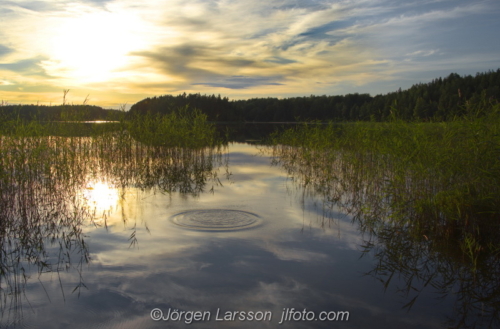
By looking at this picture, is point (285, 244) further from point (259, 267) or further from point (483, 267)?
point (483, 267)

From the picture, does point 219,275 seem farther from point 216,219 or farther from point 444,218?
point 444,218

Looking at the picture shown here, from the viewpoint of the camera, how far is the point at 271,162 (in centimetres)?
1409

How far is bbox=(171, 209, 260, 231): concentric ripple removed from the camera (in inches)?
→ 235

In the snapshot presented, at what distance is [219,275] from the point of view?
4.24 m

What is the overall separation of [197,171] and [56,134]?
165 inches

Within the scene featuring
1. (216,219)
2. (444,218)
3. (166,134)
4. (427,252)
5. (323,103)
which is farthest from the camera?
(323,103)

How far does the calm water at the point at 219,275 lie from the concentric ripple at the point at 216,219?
0.02m

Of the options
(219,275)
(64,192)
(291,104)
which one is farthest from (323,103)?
(219,275)

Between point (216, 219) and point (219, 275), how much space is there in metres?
2.16

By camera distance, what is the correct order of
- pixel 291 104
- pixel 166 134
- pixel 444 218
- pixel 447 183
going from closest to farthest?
1. pixel 447 183
2. pixel 444 218
3. pixel 166 134
4. pixel 291 104

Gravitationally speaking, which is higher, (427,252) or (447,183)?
(447,183)

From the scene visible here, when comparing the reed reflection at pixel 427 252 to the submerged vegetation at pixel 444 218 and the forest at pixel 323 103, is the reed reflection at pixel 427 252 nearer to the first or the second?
the submerged vegetation at pixel 444 218

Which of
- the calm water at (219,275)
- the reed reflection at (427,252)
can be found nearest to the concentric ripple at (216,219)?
the calm water at (219,275)

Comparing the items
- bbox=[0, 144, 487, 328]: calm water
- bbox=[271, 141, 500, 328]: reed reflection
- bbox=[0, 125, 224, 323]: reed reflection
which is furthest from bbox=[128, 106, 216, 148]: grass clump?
bbox=[271, 141, 500, 328]: reed reflection
